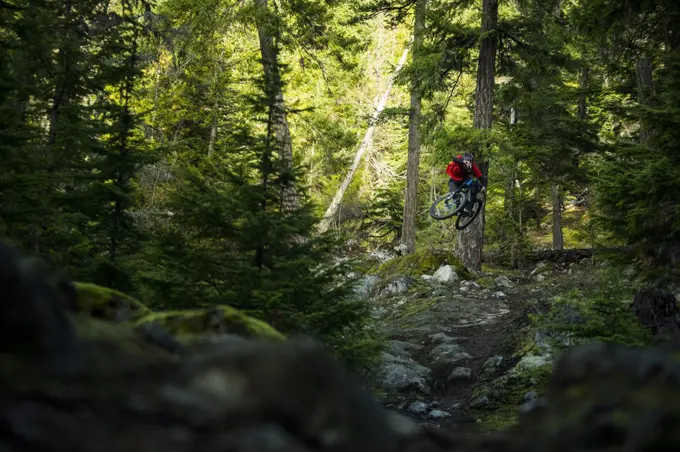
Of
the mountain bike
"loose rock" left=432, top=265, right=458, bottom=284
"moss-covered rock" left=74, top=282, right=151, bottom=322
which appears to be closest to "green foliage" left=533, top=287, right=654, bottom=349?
"moss-covered rock" left=74, top=282, right=151, bottom=322

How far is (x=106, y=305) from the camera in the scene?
3.88 m

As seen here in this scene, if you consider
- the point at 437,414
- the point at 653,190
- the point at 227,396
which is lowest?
the point at 437,414

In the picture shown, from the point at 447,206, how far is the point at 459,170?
1.34 meters

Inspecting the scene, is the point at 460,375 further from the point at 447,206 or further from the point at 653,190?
the point at 447,206

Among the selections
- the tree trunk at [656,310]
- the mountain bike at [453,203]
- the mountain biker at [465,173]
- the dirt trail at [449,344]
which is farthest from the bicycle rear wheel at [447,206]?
the tree trunk at [656,310]

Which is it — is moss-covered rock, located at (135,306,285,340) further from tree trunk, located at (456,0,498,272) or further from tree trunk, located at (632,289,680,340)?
tree trunk, located at (456,0,498,272)

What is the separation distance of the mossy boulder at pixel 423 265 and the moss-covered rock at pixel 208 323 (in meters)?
12.5

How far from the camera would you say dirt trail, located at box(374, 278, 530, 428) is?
24.0 feet

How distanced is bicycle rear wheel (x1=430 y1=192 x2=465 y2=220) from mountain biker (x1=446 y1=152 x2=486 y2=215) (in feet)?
0.66

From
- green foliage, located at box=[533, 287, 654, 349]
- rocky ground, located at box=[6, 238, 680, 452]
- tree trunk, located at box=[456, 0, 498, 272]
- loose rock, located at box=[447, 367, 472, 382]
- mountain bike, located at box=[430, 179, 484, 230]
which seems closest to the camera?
rocky ground, located at box=[6, 238, 680, 452]

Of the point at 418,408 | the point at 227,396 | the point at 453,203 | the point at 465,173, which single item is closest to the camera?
the point at 227,396

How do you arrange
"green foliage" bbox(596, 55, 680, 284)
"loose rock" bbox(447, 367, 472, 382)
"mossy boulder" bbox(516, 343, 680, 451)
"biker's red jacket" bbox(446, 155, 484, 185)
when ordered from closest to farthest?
"mossy boulder" bbox(516, 343, 680, 451) → "green foliage" bbox(596, 55, 680, 284) → "loose rock" bbox(447, 367, 472, 382) → "biker's red jacket" bbox(446, 155, 484, 185)

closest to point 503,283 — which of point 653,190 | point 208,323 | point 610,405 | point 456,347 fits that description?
point 456,347

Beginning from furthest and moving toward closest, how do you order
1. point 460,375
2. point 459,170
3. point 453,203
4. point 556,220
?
1. point 556,220
2. point 453,203
3. point 459,170
4. point 460,375
